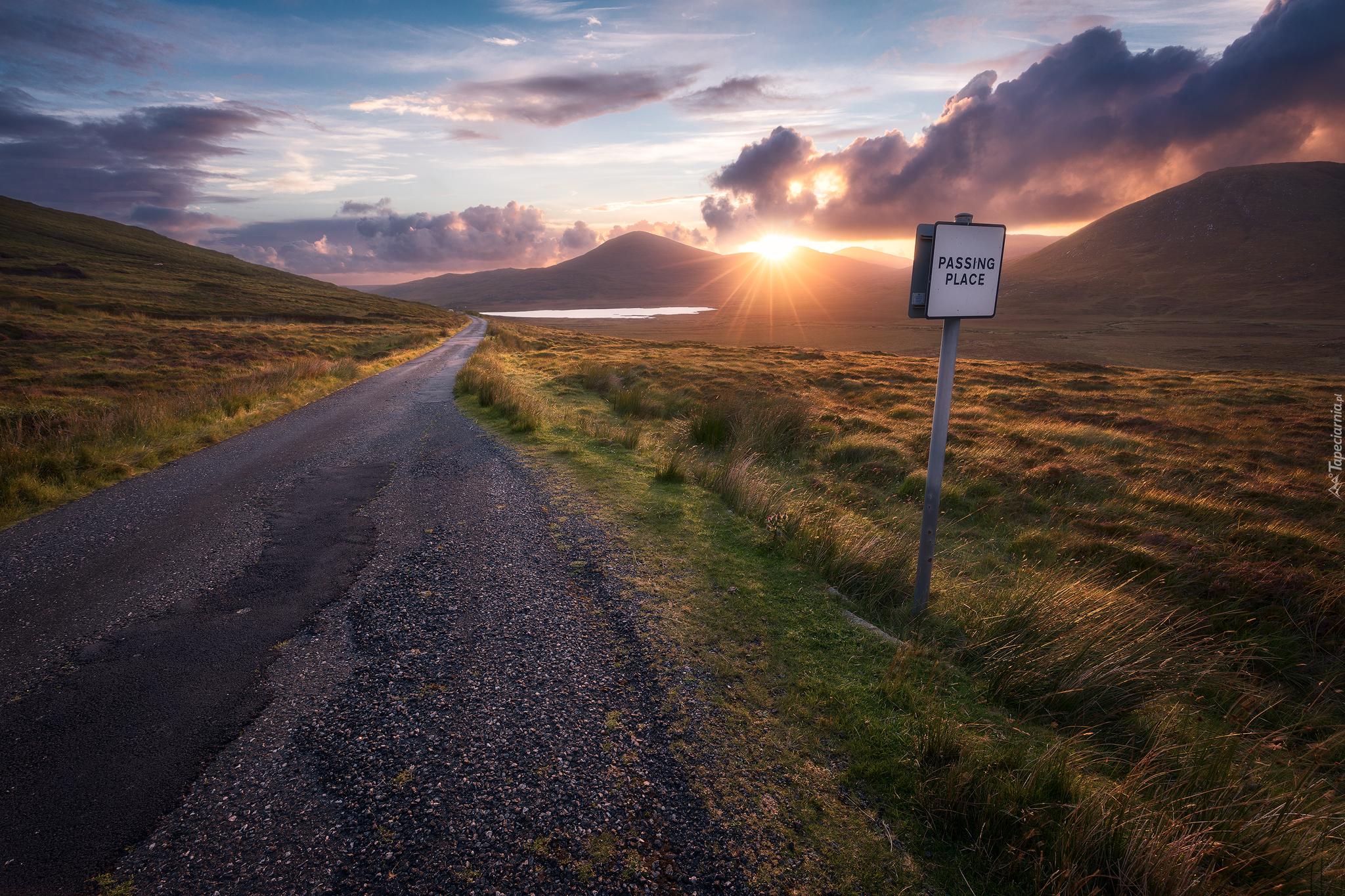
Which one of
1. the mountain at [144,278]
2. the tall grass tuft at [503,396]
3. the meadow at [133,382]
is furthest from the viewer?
the mountain at [144,278]

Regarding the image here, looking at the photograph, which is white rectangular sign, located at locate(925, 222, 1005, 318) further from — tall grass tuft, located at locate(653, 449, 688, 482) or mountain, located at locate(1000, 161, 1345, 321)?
mountain, located at locate(1000, 161, 1345, 321)

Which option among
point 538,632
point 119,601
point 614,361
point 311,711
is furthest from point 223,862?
point 614,361

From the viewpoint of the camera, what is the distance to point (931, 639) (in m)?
4.86

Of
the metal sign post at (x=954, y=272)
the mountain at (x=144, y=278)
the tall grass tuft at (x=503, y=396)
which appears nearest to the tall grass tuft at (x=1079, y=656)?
the metal sign post at (x=954, y=272)

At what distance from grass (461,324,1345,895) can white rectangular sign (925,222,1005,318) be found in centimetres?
281

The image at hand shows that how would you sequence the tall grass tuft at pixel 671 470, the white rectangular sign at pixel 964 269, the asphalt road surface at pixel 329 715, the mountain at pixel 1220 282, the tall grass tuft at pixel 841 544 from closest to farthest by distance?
the asphalt road surface at pixel 329 715 → the white rectangular sign at pixel 964 269 → the tall grass tuft at pixel 841 544 → the tall grass tuft at pixel 671 470 → the mountain at pixel 1220 282

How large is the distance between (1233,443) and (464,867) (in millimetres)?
22253

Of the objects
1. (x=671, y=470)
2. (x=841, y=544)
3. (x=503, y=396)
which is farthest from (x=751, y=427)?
(x=503, y=396)

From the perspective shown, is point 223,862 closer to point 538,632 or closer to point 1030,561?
point 538,632

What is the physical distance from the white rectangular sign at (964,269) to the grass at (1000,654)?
9.23ft

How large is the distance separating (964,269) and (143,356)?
134 ft

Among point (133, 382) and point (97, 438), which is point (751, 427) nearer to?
point (97, 438)

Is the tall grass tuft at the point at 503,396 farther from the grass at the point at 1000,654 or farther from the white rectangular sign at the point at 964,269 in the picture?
the white rectangular sign at the point at 964,269

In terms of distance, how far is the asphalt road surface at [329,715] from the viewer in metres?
2.66
